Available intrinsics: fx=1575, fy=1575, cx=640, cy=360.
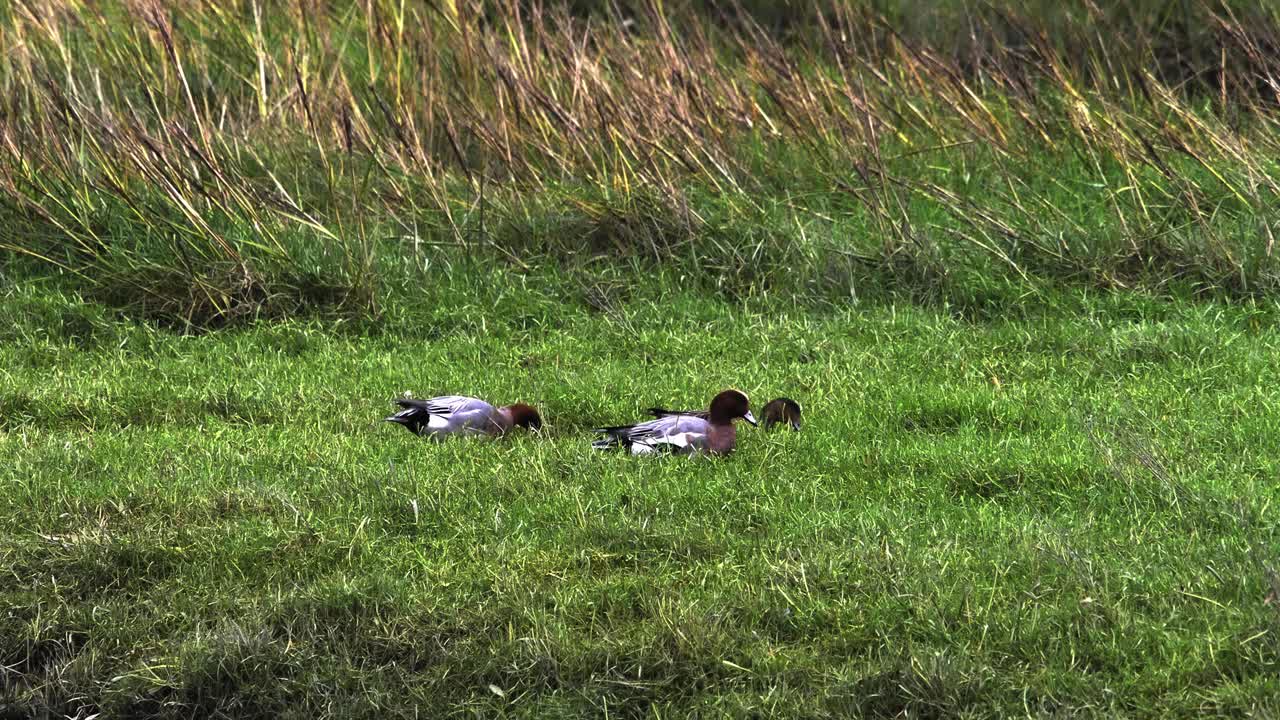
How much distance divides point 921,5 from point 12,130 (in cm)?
559

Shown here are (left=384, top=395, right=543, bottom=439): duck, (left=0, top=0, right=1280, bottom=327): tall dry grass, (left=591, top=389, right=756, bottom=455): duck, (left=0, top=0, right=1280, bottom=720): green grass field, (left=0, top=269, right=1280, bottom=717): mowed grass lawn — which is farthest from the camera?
(left=0, top=0, right=1280, bottom=327): tall dry grass

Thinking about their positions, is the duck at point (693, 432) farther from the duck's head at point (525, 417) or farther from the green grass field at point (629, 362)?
the duck's head at point (525, 417)

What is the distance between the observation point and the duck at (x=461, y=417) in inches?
203

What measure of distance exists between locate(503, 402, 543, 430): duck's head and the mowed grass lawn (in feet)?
0.18

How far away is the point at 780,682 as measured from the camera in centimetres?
353

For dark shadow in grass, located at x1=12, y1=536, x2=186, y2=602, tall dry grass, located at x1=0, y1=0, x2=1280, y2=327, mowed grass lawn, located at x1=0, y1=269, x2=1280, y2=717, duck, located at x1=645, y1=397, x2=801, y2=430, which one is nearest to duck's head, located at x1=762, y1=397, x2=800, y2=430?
duck, located at x1=645, y1=397, x2=801, y2=430

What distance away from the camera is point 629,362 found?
6.22 meters

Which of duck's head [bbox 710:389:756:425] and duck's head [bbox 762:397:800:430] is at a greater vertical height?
duck's head [bbox 710:389:756:425]

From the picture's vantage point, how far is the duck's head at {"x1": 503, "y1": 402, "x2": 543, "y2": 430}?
17.2 ft

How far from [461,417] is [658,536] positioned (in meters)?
1.15

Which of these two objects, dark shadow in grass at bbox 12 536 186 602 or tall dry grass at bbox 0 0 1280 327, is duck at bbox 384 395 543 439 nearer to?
dark shadow in grass at bbox 12 536 186 602

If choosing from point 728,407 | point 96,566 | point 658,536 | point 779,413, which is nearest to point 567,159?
point 779,413

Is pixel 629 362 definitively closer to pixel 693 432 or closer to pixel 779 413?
pixel 779 413

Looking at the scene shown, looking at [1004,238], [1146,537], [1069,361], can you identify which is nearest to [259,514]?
[1146,537]
